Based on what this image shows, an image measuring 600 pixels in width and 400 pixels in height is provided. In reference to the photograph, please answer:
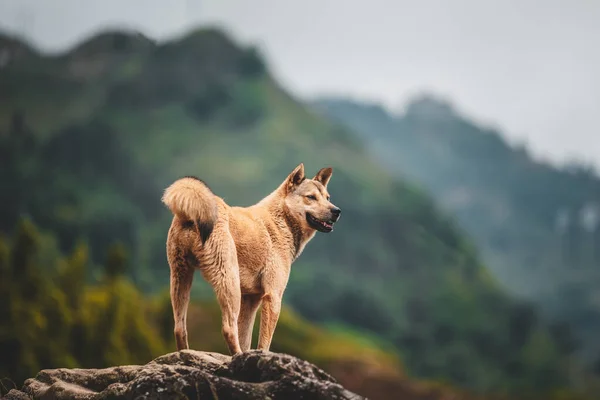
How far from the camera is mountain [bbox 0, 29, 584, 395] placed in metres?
152

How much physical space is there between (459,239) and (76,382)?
17821cm

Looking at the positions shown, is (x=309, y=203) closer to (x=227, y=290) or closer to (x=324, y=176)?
(x=324, y=176)

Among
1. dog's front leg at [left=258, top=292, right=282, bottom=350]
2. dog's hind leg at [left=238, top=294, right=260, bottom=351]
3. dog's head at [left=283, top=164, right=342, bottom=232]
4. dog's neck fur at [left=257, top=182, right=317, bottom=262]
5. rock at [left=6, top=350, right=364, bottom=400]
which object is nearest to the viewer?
rock at [left=6, top=350, right=364, bottom=400]

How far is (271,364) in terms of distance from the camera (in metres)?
12.5

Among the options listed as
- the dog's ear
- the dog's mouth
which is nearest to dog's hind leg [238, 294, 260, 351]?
the dog's mouth

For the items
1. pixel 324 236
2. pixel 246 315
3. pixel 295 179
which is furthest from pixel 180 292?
pixel 324 236

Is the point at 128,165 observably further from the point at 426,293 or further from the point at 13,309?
the point at 13,309

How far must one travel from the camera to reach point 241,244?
15500 millimetres

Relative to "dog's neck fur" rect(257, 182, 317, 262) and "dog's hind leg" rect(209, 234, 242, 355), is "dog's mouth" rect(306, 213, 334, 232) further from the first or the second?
"dog's hind leg" rect(209, 234, 242, 355)

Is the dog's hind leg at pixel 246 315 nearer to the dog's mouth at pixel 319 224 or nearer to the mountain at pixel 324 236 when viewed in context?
the dog's mouth at pixel 319 224

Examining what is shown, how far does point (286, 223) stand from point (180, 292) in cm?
264

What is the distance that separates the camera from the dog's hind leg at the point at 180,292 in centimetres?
1503

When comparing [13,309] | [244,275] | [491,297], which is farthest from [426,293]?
[244,275]

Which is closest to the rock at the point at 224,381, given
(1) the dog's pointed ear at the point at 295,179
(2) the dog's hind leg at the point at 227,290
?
(2) the dog's hind leg at the point at 227,290
